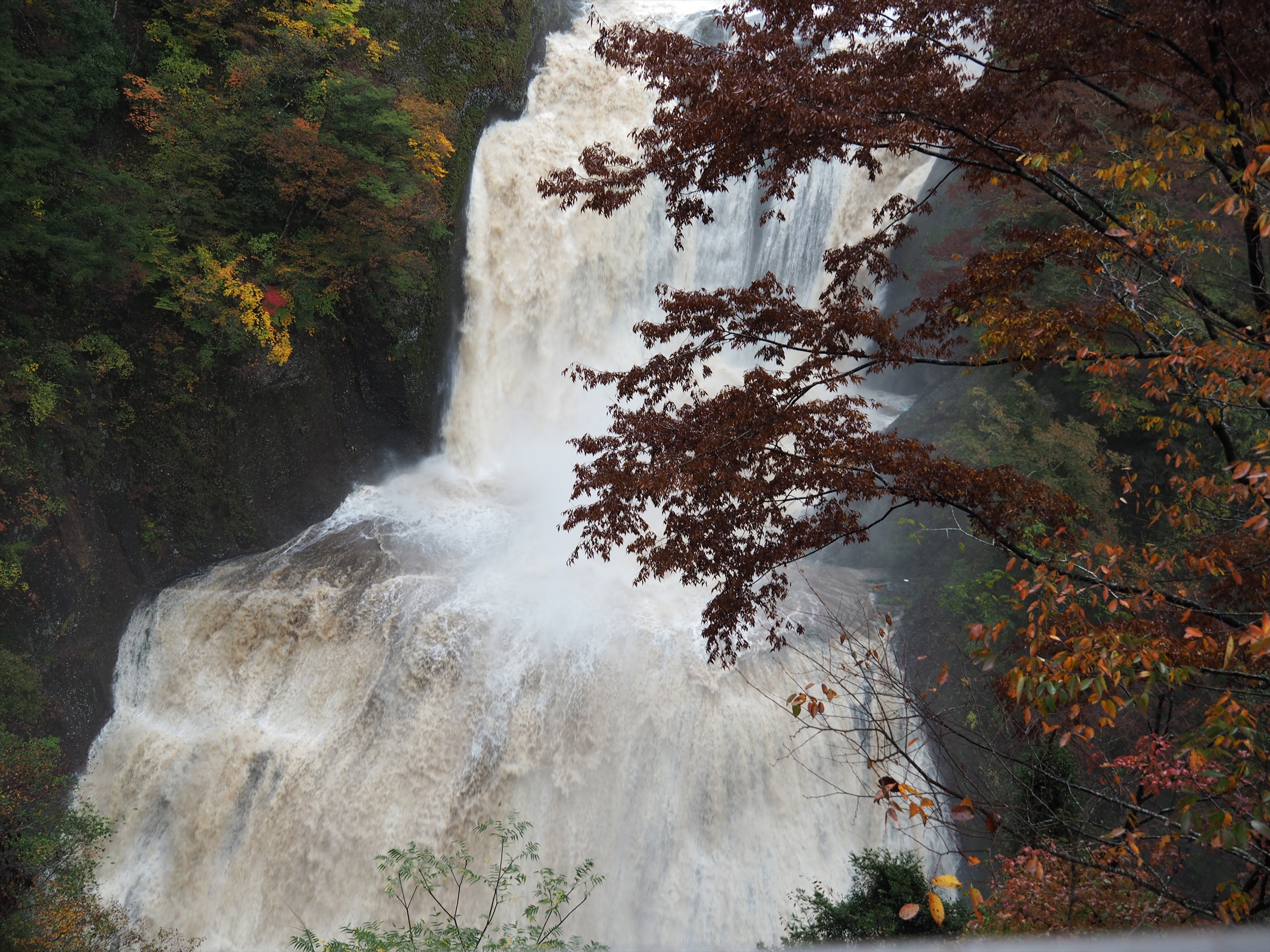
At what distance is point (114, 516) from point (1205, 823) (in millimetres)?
13427

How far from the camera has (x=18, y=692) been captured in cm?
980

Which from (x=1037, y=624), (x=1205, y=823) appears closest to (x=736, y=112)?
(x=1037, y=624)

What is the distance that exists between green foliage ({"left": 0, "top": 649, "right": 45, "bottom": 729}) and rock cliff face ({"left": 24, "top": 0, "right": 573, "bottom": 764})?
0.80 ft

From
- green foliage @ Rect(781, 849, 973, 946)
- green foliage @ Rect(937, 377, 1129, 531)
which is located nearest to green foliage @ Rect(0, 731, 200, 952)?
green foliage @ Rect(781, 849, 973, 946)

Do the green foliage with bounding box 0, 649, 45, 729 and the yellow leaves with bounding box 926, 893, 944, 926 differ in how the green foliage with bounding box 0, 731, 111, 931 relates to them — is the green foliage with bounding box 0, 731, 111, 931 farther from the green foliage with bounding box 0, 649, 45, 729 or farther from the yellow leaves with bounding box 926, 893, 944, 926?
the yellow leaves with bounding box 926, 893, 944, 926

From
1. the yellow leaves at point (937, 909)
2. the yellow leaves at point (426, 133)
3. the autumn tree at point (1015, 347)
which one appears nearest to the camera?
the yellow leaves at point (937, 909)

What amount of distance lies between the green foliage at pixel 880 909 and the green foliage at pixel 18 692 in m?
10.2

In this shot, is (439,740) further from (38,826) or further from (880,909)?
(880,909)

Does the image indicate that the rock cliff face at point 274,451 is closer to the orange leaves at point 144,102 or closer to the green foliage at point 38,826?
the green foliage at point 38,826

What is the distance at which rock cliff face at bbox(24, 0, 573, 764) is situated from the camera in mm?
10594

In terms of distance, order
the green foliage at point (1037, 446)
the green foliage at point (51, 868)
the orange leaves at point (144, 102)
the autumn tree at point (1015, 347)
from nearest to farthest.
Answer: the autumn tree at point (1015, 347)
the green foliage at point (51, 868)
the green foliage at point (1037, 446)
the orange leaves at point (144, 102)

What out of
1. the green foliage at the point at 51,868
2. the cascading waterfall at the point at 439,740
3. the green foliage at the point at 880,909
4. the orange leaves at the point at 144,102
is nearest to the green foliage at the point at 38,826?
the green foliage at the point at 51,868

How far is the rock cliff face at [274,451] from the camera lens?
417 inches

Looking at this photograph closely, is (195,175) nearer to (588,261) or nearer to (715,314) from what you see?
(588,261)
